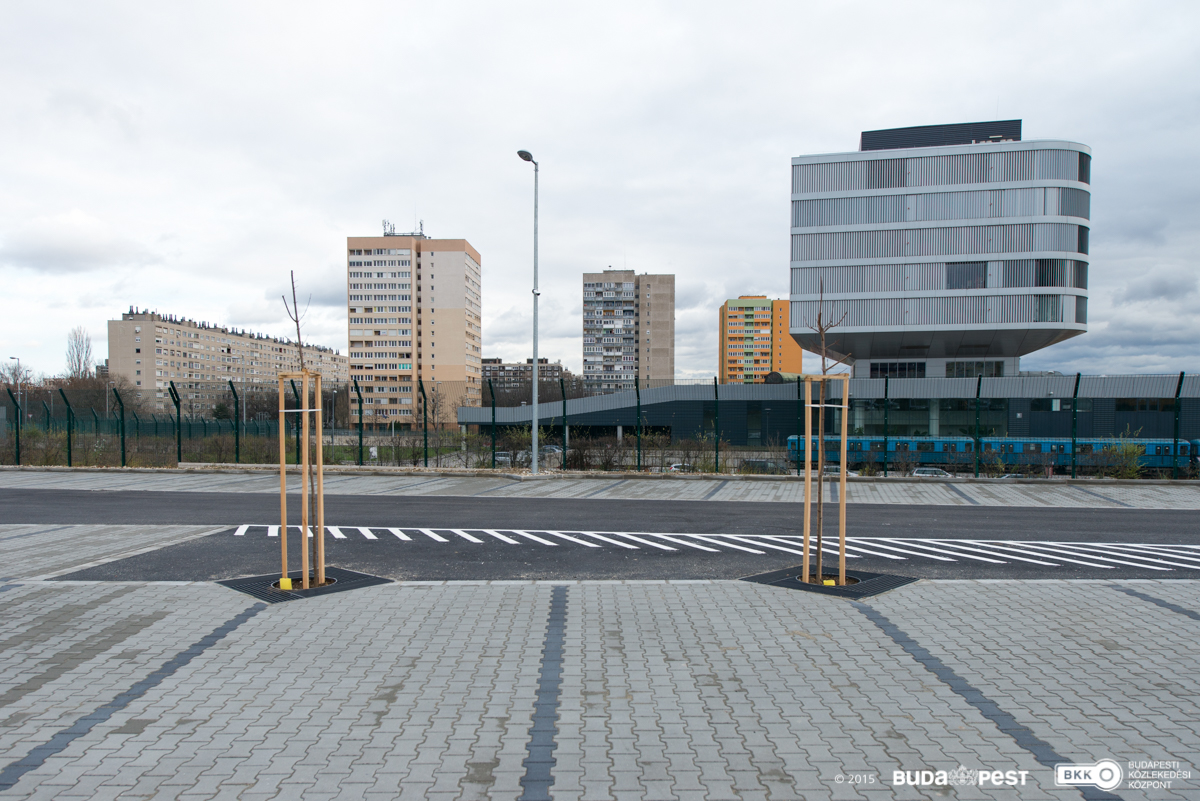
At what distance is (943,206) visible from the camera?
49250mm

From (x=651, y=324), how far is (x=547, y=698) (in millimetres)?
127666

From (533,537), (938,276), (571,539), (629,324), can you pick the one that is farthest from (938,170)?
(629,324)

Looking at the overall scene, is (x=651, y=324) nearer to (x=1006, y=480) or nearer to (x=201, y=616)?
(x=1006, y=480)

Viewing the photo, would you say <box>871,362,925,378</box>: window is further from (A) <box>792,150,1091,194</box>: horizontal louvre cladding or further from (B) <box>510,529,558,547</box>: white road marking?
(B) <box>510,529,558,547</box>: white road marking

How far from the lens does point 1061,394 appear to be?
43.2 metres

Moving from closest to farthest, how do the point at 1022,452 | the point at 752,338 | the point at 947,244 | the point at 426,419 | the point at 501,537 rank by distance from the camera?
the point at 501,537
the point at 1022,452
the point at 426,419
the point at 947,244
the point at 752,338

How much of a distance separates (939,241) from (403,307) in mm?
78429

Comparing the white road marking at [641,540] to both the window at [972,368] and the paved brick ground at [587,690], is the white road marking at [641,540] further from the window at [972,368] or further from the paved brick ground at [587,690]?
the window at [972,368]

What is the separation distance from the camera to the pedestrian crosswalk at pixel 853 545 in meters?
7.93

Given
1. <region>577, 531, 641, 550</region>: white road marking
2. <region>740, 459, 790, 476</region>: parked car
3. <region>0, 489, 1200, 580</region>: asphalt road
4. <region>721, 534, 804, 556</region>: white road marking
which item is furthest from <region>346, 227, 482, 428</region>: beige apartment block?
<region>721, 534, 804, 556</region>: white road marking

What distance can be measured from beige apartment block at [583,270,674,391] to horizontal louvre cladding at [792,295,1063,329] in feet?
259

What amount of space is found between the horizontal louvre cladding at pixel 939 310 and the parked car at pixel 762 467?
33.4 meters

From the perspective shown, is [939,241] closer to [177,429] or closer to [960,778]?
[177,429]

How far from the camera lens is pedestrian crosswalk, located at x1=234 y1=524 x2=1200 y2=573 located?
7.93 meters
